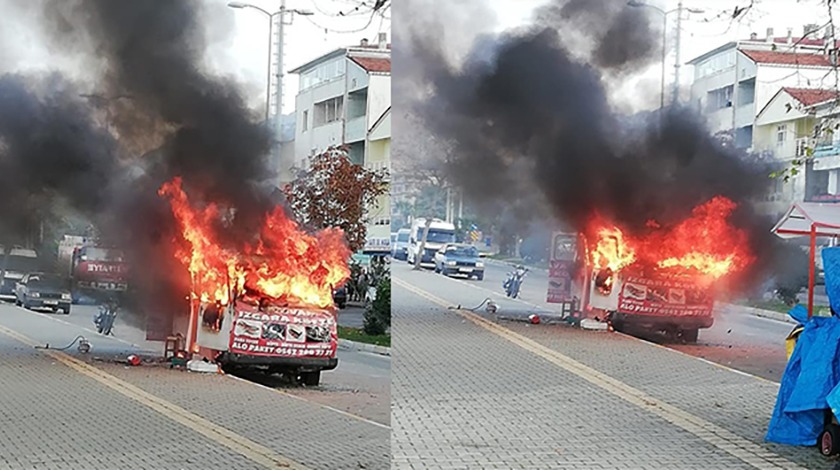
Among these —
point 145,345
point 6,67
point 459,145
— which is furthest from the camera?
point 459,145

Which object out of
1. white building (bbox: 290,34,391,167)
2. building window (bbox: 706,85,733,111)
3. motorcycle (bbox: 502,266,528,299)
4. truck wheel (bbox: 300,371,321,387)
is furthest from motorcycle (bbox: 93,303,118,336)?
building window (bbox: 706,85,733,111)

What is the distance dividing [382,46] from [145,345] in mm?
1676

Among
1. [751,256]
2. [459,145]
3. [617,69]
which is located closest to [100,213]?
[459,145]

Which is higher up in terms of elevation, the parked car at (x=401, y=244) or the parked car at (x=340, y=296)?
the parked car at (x=401, y=244)

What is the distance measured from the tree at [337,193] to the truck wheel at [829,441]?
2670 millimetres

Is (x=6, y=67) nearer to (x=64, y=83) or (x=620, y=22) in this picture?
(x=64, y=83)

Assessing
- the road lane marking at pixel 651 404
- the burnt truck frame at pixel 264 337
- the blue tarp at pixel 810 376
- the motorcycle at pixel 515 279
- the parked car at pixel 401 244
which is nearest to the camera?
the burnt truck frame at pixel 264 337

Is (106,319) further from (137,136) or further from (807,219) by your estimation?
(807,219)

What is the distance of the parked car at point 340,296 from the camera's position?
4.74m

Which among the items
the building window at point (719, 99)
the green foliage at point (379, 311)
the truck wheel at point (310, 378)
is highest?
the building window at point (719, 99)

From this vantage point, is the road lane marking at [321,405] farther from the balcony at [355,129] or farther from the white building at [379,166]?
the balcony at [355,129]

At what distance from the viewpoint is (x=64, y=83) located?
4.43 m

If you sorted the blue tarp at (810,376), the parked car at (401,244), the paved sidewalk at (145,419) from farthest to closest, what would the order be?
the blue tarp at (810,376) → the parked car at (401,244) → the paved sidewalk at (145,419)

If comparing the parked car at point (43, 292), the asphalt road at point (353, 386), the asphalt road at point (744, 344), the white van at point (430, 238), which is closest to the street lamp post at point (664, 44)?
the asphalt road at point (744, 344)
